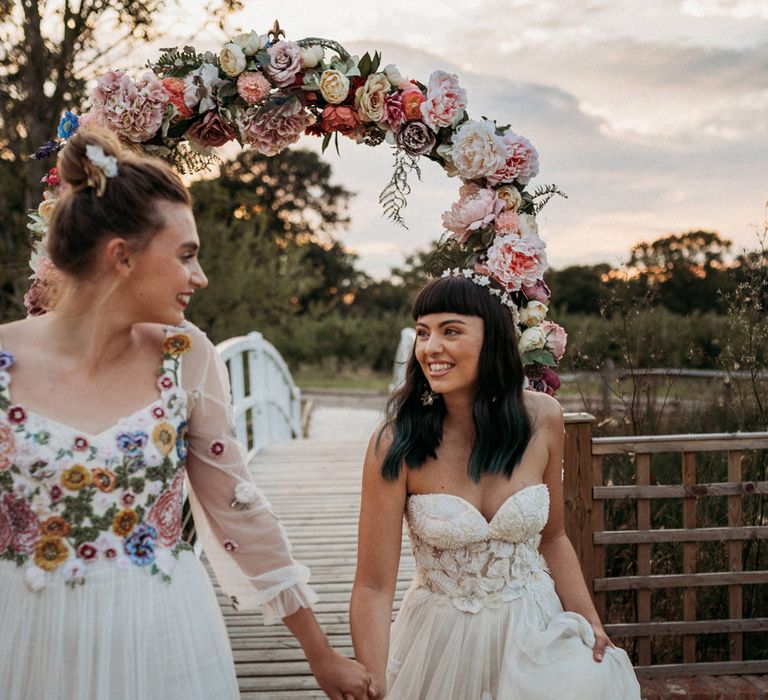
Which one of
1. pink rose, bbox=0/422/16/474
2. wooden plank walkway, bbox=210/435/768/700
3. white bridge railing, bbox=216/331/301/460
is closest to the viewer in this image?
pink rose, bbox=0/422/16/474

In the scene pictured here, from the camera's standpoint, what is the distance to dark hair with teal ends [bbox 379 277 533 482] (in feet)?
8.18

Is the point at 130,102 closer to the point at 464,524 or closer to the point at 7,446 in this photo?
the point at 7,446

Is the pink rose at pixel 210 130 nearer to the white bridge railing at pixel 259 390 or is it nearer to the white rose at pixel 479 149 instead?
the white rose at pixel 479 149

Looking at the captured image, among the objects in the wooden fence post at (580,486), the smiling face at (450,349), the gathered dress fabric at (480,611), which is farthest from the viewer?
the wooden fence post at (580,486)

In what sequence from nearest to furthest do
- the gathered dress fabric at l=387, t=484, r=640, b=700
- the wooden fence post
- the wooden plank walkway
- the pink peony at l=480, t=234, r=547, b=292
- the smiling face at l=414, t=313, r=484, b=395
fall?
the gathered dress fabric at l=387, t=484, r=640, b=700
the smiling face at l=414, t=313, r=484, b=395
the pink peony at l=480, t=234, r=547, b=292
the wooden fence post
the wooden plank walkway

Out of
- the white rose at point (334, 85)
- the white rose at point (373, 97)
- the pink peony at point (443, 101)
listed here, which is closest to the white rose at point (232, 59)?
the white rose at point (334, 85)

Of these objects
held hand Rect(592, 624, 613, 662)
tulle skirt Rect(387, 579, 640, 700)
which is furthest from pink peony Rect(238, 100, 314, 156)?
held hand Rect(592, 624, 613, 662)

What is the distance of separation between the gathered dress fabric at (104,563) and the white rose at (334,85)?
4.96ft

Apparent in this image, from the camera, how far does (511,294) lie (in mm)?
2963

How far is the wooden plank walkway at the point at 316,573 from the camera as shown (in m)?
3.30

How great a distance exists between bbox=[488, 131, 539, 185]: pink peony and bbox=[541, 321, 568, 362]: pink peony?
0.55 meters

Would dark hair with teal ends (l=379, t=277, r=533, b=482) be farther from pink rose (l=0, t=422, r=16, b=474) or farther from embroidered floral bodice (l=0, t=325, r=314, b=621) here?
pink rose (l=0, t=422, r=16, b=474)

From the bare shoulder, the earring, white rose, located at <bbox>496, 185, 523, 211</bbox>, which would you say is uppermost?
white rose, located at <bbox>496, 185, 523, 211</bbox>

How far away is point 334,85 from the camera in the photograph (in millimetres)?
2979
